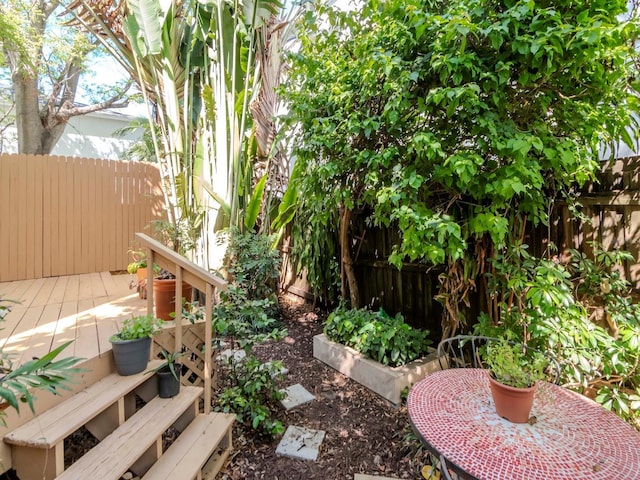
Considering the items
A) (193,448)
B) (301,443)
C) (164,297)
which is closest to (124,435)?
(193,448)

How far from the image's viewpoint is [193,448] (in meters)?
2.02

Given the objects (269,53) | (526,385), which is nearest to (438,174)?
(526,385)

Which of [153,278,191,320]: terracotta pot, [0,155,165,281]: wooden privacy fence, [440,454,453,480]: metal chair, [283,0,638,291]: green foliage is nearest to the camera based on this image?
[440,454,453,480]: metal chair

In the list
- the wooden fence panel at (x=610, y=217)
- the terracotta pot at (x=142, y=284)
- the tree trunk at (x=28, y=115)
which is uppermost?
the tree trunk at (x=28, y=115)

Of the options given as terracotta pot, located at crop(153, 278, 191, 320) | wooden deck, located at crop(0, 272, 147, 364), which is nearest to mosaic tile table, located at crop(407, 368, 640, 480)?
wooden deck, located at crop(0, 272, 147, 364)

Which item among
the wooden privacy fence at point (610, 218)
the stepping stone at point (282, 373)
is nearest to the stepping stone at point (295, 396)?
the stepping stone at point (282, 373)

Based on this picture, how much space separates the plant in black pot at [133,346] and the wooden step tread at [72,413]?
0.06 meters

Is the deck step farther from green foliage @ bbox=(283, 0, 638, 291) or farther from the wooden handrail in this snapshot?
green foliage @ bbox=(283, 0, 638, 291)

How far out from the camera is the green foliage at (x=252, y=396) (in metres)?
2.47

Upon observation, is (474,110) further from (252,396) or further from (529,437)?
(252,396)

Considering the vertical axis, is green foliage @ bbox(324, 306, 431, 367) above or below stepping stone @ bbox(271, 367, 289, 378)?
above

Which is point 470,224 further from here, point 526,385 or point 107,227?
point 107,227

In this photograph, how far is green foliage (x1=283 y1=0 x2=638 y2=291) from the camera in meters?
1.96

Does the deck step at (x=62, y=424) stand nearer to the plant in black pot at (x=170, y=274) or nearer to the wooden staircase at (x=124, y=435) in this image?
the wooden staircase at (x=124, y=435)
